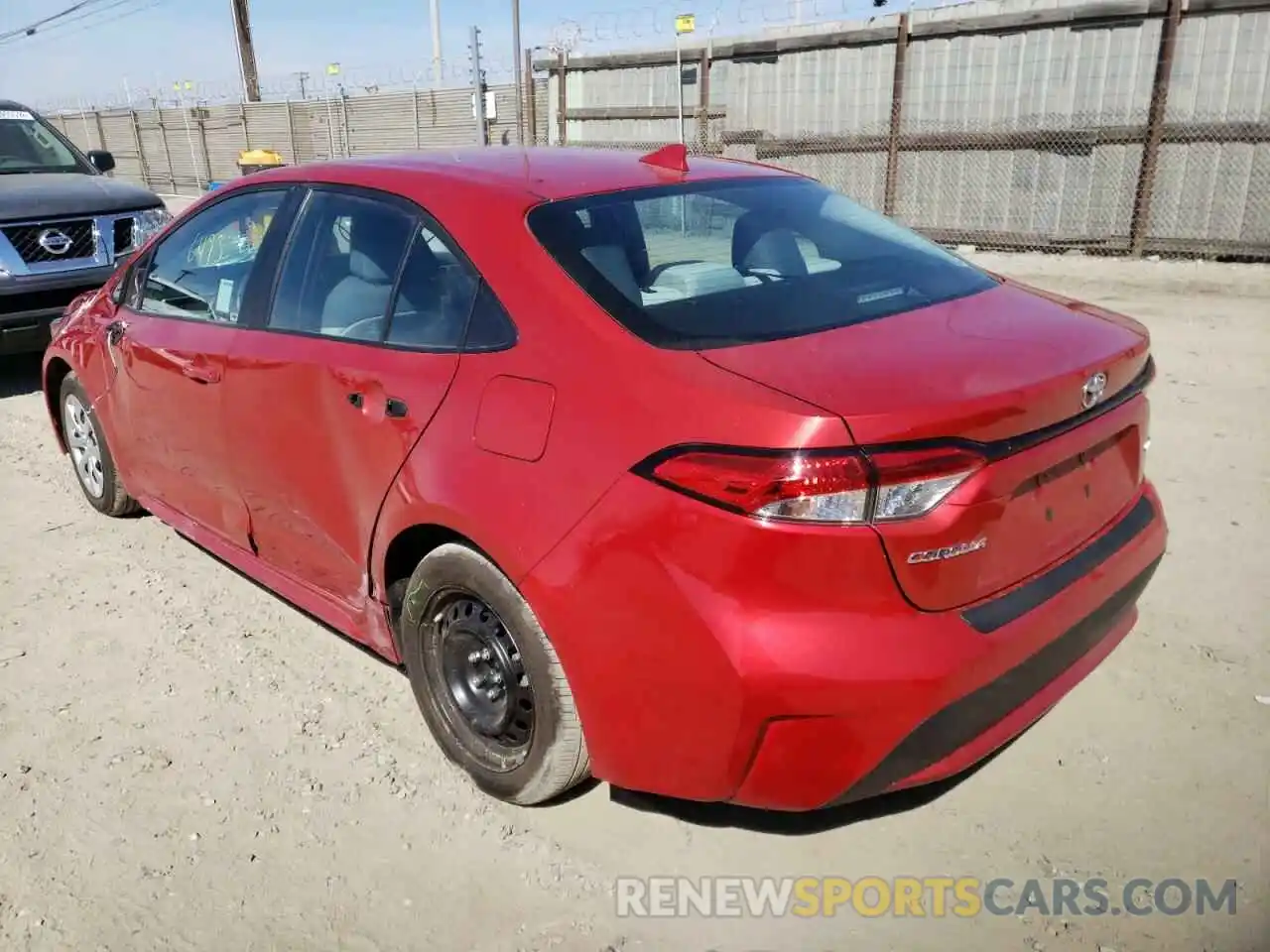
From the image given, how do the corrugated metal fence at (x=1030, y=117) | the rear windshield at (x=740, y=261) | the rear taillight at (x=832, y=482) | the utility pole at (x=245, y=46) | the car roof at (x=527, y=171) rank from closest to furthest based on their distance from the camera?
the rear taillight at (x=832, y=482)
the rear windshield at (x=740, y=261)
the car roof at (x=527, y=171)
the corrugated metal fence at (x=1030, y=117)
the utility pole at (x=245, y=46)

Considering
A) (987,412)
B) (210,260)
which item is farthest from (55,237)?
(987,412)

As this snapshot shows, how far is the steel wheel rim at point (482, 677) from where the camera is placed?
2.53 m

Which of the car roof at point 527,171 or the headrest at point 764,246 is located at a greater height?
the car roof at point 527,171

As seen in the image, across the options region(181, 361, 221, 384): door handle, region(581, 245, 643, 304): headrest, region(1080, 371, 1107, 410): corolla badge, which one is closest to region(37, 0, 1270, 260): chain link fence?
region(181, 361, 221, 384): door handle

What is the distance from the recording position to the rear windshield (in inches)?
92.0

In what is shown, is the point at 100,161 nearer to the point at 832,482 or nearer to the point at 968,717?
the point at 832,482

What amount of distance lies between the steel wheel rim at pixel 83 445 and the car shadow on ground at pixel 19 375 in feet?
9.76

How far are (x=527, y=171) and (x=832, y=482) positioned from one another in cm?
153

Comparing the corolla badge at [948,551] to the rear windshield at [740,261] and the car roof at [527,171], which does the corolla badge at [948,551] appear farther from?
the car roof at [527,171]

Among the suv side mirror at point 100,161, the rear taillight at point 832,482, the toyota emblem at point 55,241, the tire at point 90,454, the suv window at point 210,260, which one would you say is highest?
the suv side mirror at point 100,161

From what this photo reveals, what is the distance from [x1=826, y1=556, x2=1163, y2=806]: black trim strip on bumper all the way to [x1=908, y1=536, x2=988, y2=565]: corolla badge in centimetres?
31

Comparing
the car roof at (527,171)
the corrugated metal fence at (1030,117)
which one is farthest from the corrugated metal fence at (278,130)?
the car roof at (527,171)

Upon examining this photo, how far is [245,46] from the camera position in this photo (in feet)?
97.2

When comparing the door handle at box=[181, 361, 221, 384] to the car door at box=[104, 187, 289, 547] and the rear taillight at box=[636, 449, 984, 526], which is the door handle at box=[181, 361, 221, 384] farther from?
the rear taillight at box=[636, 449, 984, 526]
